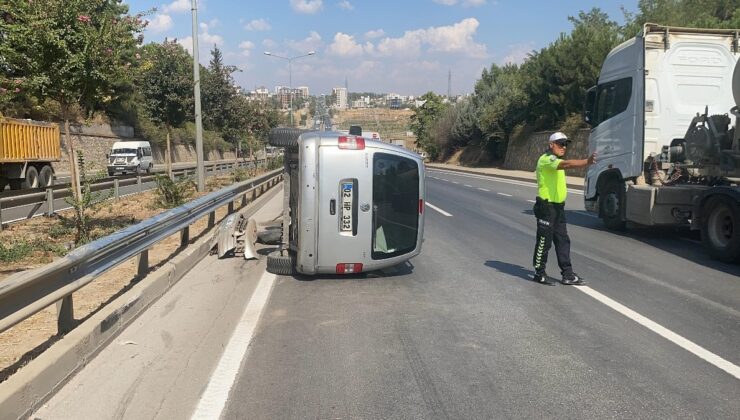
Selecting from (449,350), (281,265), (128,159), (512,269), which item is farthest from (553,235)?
(128,159)

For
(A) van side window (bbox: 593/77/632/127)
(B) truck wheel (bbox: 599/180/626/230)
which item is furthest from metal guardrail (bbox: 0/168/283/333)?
(A) van side window (bbox: 593/77/632/127)

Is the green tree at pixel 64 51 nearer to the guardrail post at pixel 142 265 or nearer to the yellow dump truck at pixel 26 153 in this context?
the guardrail post at pixel 142 265

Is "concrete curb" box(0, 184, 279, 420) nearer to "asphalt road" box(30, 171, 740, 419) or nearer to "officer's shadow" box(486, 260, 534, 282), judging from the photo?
"asphalt road" box(30, 171, 740, 419)

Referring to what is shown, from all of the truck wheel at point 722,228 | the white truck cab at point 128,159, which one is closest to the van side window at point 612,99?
the truck wheel at point 722,228

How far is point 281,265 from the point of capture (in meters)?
7.91

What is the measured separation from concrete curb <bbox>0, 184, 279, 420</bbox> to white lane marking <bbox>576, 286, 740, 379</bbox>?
487cm

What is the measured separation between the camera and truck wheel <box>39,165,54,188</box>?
863 inches

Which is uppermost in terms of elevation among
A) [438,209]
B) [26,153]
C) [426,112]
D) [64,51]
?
[426,112]

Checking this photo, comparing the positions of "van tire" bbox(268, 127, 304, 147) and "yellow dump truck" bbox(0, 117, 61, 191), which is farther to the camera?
"yellow dump truck" bbox(0, 117, 61, 191)

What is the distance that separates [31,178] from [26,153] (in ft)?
3.33

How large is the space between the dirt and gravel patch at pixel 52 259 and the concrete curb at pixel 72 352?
0.30m

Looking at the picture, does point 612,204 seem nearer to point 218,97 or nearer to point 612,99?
point 612,99

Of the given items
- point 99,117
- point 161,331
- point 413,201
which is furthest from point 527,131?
point 161,331

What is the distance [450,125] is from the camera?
6281cm
